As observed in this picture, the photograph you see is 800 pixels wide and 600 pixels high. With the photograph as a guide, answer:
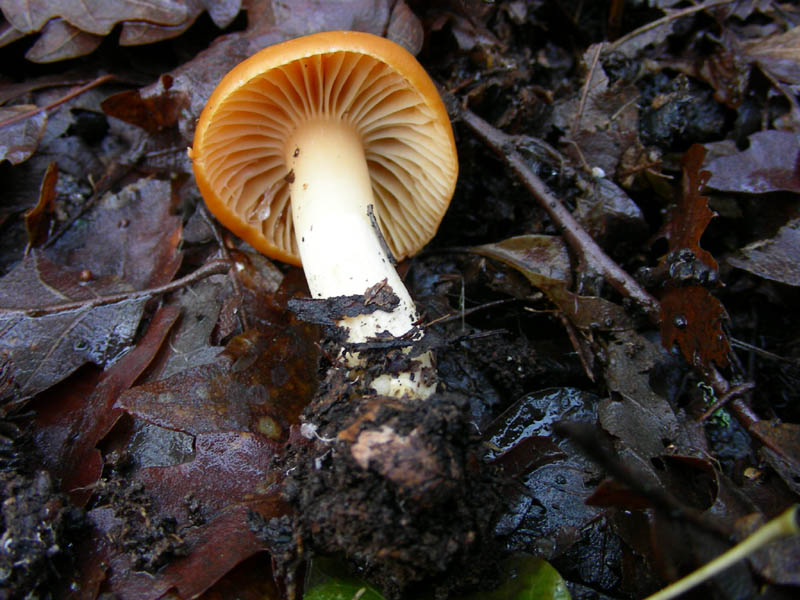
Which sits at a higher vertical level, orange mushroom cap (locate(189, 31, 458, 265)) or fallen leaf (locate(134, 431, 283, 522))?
orange mushroom cap (locate(189, 31, 458, 265))

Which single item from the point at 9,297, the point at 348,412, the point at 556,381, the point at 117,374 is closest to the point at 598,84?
the point at 556,381

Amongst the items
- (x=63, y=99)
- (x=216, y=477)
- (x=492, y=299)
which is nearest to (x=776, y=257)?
(x=492, y=299)

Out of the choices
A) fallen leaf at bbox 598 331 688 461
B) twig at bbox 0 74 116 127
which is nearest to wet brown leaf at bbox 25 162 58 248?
twig at bbox 0 74 116 127

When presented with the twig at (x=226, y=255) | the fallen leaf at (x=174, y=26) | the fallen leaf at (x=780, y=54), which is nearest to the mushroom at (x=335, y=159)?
the twig at (x=226, y=255)

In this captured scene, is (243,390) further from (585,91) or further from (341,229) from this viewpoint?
(585,91)

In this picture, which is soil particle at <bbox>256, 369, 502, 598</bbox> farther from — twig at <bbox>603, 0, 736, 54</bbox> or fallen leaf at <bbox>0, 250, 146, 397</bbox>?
twig at <bbox>603, 0, 736, 54</bbox>

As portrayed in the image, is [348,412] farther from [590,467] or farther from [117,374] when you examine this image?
[117,374]
